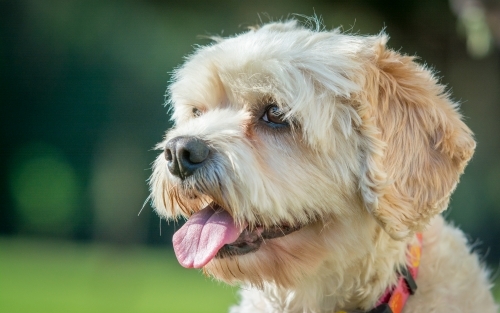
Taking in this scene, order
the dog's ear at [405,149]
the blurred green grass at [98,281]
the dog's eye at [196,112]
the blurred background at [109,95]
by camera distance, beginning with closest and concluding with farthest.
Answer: the dog's ear at [405,149] → the dog's eye at [196,112] → the blurred green grass at [98,281] → the blurred background at [109,95]

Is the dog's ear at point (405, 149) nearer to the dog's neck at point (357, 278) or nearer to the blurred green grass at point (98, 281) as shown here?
the dog's neck at point (357, 278)

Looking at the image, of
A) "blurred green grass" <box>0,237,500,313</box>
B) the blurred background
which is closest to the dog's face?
"blurred green grass" <box>0,237,500,313</box>

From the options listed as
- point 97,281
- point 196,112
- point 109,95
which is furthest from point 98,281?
point 196,112

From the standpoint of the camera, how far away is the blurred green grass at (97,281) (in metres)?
7.48

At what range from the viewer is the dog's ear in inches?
113

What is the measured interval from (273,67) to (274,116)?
221mm

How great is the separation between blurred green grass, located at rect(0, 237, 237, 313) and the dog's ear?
4397mm

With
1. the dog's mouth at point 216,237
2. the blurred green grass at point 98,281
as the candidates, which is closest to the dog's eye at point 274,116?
the dog's mouth at point 216,237

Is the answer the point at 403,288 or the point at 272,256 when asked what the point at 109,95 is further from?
the point at 403,288

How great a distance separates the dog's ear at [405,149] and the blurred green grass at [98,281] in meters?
3.84

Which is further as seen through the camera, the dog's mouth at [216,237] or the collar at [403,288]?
the collar at [403,288]

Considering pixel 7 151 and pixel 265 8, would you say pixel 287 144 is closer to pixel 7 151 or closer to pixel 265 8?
pixel 265 8

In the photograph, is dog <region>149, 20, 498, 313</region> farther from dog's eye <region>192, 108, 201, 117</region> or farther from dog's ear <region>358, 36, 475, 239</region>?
dog's eye <region>192, 108, 201, 117</region>

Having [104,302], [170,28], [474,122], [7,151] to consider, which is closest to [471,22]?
[474,122]
